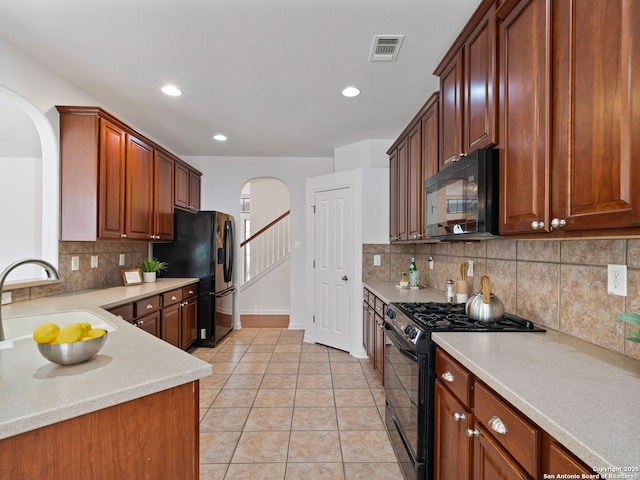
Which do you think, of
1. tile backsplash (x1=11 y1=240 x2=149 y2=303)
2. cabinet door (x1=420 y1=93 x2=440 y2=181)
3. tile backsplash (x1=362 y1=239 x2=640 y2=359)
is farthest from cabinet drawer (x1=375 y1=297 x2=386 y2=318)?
tile backsplash (x1=11 y1=240 x2=149 y2=303)

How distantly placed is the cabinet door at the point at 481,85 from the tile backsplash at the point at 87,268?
3109 mm

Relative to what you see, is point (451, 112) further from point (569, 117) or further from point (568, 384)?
point (568, 384)

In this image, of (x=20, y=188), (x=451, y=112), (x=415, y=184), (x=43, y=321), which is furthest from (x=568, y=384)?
(x=20, y=188)

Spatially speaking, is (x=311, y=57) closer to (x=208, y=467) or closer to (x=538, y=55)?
(x=538, y=55)

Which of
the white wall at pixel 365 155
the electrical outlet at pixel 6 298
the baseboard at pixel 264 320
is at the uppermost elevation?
the white wall at pixel 365 155

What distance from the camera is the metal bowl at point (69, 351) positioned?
1097 mm

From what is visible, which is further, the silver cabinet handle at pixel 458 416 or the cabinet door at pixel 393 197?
the cabinet door at pixel 393 197

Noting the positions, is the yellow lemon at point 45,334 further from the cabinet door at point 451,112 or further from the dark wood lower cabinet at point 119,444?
the cabinet door at point 451,112

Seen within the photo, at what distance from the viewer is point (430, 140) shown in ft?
8.64

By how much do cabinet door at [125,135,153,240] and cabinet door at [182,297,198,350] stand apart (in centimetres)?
94

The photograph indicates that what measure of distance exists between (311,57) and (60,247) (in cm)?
251

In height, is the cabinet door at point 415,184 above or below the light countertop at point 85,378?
above

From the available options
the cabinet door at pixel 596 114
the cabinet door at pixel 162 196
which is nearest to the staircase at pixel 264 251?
the cabinet door at pixel 162 196

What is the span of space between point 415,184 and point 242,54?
171 cm
